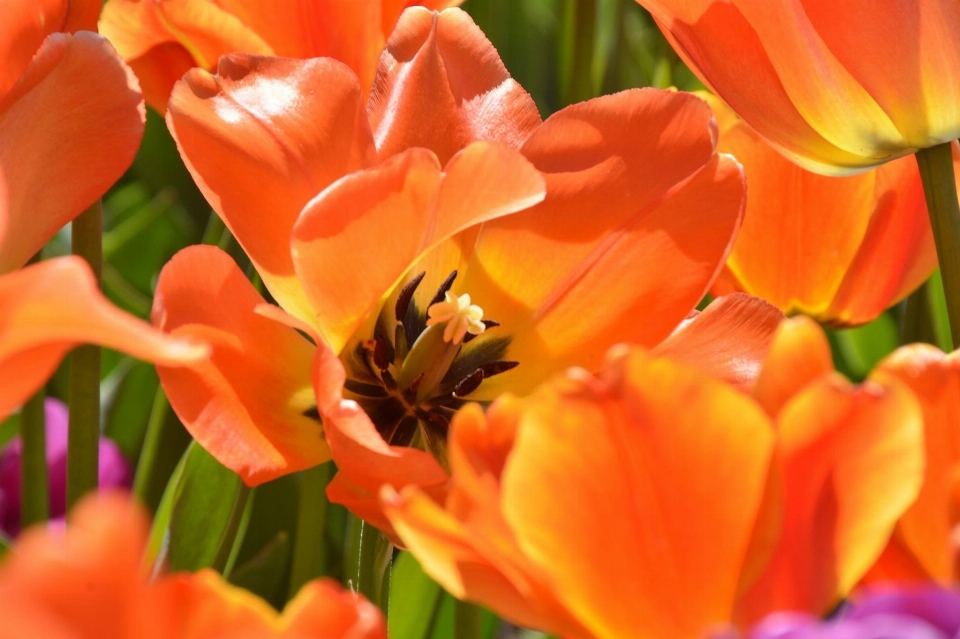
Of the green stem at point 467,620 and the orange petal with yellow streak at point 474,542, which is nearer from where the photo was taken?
the orange petal with yellow streak at point 474,542

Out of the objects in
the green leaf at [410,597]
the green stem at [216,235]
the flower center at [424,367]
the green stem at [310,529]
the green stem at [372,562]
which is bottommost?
the green leaf at [410,597]

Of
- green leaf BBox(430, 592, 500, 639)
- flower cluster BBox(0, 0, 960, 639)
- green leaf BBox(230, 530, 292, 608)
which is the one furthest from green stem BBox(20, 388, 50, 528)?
green leaf BBox(430, 592, 500, 639)

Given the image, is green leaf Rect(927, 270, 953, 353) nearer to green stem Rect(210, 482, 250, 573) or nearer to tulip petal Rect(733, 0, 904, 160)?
tulip petal Rect(733, 0, 904, 160)

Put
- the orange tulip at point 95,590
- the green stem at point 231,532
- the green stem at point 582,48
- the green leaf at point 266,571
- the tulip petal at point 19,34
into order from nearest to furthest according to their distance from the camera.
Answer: the orange tulip at point 95,590, the tulip petal at point 19,34, the green stem at point 231,532, the green leaf at point 266,571, the green stem at point 582,48

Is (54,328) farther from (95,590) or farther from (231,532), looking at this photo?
(231,532)

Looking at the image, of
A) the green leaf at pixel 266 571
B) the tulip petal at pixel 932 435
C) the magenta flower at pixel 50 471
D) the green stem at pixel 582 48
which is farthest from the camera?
the magenta flower at pixel 50 471

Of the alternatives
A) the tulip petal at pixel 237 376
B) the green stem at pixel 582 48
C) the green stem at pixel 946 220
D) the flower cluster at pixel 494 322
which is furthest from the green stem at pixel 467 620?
the green stem at pixel 582 48

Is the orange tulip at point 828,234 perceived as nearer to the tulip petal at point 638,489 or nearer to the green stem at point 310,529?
the green stem at point 310,529
